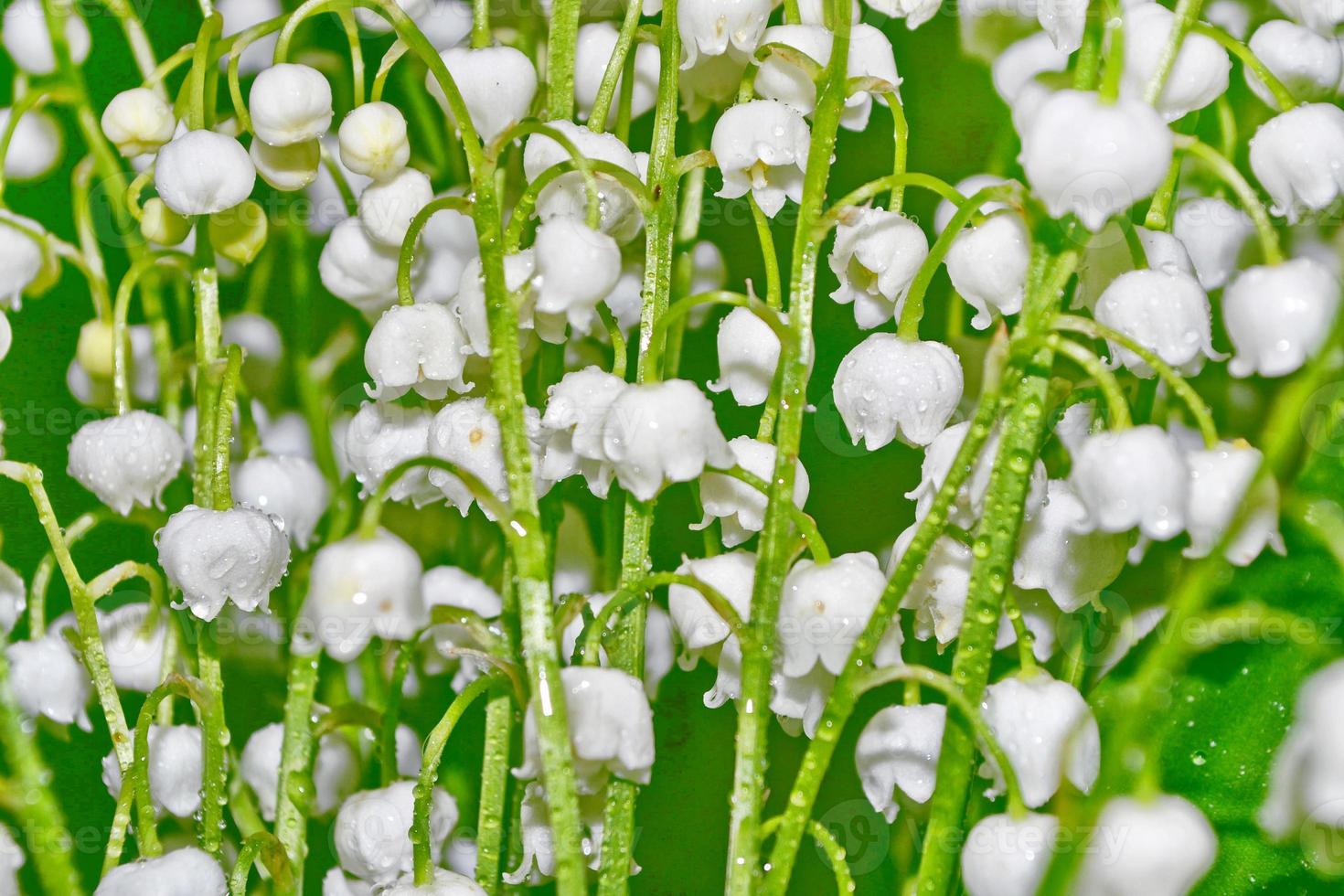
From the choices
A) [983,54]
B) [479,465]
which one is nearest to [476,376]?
[479,465]

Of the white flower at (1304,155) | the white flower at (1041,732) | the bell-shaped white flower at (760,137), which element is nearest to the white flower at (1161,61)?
the white flower at (1304,155)

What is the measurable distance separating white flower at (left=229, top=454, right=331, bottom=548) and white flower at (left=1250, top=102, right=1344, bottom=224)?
51 cm

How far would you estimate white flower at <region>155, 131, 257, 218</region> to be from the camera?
0.65 m

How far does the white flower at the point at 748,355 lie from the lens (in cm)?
64

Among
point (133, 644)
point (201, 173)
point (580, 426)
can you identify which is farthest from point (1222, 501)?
point (133, 644)

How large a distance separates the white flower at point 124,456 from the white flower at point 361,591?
0.60 feet

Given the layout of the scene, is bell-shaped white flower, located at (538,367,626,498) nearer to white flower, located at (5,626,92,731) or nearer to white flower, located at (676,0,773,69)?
white flower, located at (676,0,773,69)

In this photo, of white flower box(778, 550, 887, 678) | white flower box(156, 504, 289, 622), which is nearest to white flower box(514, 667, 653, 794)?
white flower box(778, 550, 887, 678)

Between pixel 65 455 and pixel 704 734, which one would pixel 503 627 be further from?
pixel 65 455

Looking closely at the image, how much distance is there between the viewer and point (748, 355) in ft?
2.13

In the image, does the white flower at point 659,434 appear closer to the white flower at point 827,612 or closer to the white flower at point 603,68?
the white flower at point 827,612

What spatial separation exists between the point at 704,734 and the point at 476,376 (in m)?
0.31

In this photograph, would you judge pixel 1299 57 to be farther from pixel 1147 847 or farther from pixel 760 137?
pixel 1147 847

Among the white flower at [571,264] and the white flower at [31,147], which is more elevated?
the white flower at [31,147]
